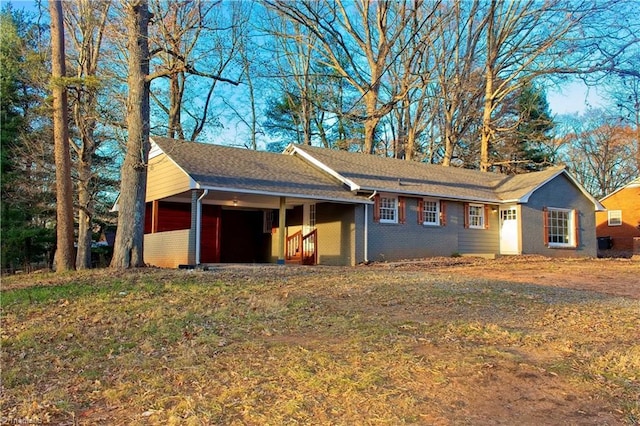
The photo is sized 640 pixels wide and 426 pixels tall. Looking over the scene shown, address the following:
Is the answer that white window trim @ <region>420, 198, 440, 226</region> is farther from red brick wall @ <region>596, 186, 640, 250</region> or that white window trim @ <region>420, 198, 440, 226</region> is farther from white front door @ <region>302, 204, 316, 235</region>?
red brick wall @ <region>596, 186, 640, 250</region>

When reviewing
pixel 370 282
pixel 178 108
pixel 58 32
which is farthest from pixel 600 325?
pixel 178 108

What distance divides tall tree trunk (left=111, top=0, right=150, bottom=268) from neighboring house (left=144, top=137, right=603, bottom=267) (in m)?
1.76

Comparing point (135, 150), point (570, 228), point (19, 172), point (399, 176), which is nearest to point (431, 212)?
point (399, 176)

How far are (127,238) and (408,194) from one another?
10.1 metres

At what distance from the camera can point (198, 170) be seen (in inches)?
609

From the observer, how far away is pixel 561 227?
923 inches

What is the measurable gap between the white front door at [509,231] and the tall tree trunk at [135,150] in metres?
15.2

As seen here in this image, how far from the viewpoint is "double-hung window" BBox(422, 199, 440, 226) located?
19750 mm

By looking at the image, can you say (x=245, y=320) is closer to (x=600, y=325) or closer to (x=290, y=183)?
(x=600, y=325)

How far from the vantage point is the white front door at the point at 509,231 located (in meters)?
21.6

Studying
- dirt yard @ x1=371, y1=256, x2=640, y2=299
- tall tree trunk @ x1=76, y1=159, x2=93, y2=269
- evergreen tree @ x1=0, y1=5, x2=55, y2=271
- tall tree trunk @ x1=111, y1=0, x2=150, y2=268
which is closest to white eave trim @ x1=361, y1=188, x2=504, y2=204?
dirt yard @ x1=371, y1=256, x2=640, y2=299

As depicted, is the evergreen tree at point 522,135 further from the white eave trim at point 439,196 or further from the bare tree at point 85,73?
the bare tree at point 85,73

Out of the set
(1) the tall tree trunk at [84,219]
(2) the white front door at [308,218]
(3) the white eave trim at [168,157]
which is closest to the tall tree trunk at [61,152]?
(1) the tall tree trunk at [84,219]

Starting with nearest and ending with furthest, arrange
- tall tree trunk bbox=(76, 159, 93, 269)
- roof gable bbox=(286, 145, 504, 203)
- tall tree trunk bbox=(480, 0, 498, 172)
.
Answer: tall tree trunk bbox=(76, 159, 93, 269) < roof gable bbox=(286, 145, 504, 203) < tall tree trunk bbox=(480, 0, 498, 172)
